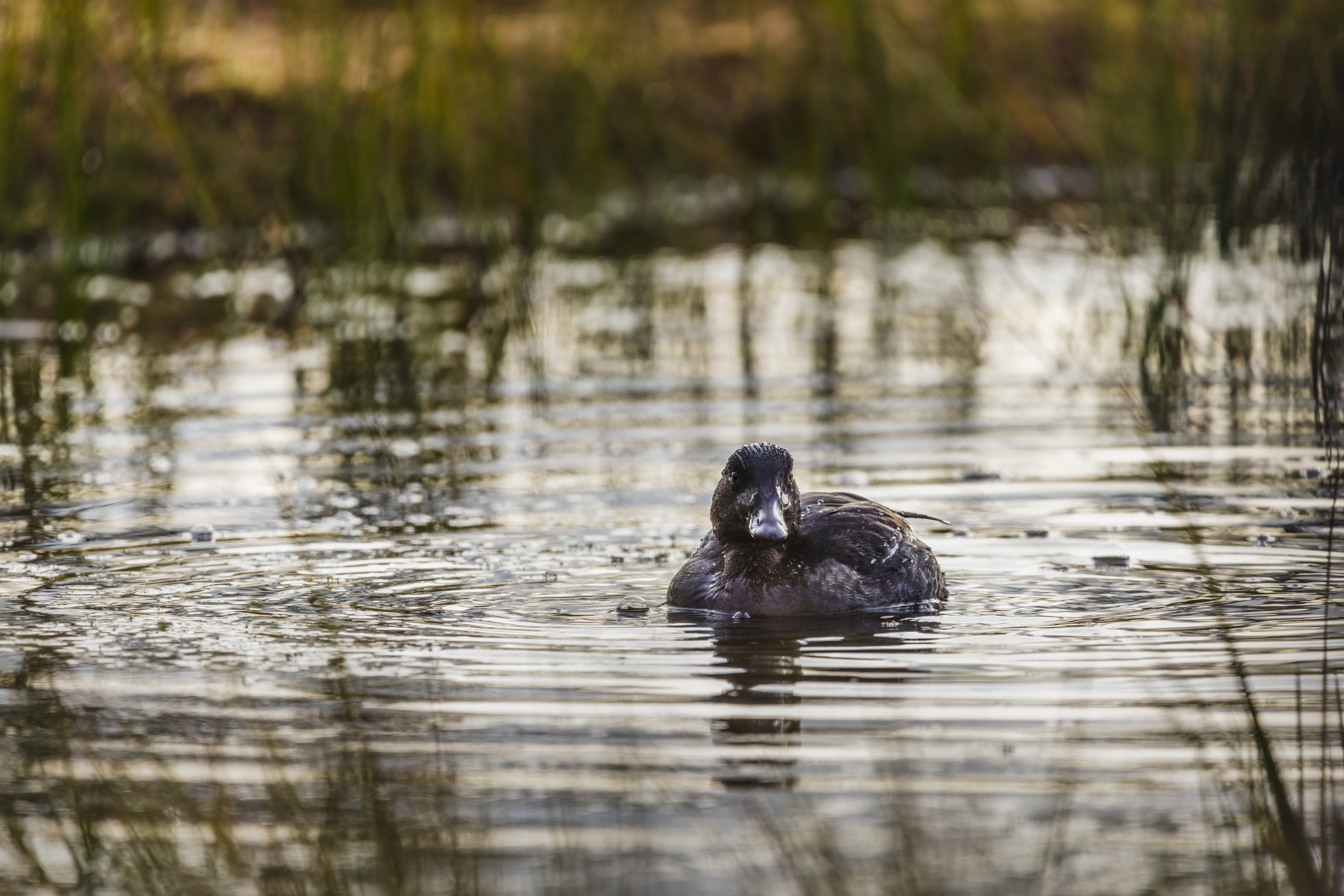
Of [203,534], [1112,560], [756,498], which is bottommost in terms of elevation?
[1112,560]

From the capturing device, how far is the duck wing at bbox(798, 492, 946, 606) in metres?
6.27

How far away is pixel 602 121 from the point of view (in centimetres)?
1381

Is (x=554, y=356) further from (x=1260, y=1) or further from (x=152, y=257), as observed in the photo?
(x=152, y=257)

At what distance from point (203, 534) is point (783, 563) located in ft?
7.03

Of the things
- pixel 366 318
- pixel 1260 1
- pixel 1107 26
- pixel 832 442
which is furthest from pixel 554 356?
pixel 1260 1

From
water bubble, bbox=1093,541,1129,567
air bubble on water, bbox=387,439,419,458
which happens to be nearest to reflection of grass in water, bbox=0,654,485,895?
water bubble, bbox=1093,541,1129,567

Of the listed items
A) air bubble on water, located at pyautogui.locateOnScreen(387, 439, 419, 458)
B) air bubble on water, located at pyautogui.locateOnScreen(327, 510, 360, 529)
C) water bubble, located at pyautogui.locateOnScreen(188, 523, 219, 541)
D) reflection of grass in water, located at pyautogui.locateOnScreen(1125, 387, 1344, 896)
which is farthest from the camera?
air bubble on water, located at pyautogui.locateOnScreen(387, 439, 419, 458)

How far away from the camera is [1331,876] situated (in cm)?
353

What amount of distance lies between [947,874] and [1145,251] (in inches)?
320

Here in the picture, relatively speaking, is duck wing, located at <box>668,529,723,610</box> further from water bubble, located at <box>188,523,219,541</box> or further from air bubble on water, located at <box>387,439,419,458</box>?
air bubble on water, located at <box>387,439,419,458</box>

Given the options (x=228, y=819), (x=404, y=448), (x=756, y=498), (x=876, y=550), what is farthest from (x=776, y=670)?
(x=404, y=448)

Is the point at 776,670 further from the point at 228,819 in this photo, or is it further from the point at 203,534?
the point at 203,534

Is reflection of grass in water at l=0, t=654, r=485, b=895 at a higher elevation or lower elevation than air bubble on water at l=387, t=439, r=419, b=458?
lower

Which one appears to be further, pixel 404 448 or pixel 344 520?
pixel 404 448
